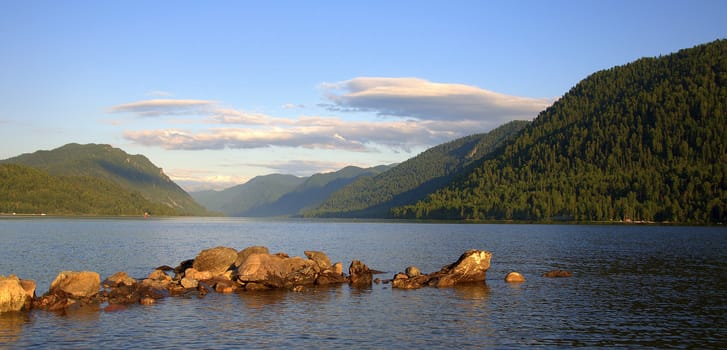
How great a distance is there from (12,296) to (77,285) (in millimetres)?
5877

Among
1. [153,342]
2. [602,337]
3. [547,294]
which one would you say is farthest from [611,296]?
[153,342]

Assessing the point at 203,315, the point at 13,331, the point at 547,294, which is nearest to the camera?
the point at 13,331

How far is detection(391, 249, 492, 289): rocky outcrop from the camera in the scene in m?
65.2

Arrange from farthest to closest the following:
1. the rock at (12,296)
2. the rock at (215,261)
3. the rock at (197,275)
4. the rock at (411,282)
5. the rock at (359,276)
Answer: the rock at (215,261)
the rock at (359,276)
the rock at (197,275)
the rock at (411,282)
the rock at (12,296)

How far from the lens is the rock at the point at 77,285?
2008 inches

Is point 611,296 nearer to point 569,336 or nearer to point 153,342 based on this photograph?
point 569,336

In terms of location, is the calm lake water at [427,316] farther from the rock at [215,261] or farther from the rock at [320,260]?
the rock at [215,261]

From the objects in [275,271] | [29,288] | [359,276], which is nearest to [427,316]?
[359,276]

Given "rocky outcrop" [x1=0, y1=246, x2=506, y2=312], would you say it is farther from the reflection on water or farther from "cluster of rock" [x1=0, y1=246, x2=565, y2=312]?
the reflection on water

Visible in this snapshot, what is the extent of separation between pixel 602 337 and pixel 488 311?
11540 millimetres

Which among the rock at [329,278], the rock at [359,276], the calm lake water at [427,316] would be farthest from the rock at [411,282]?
the rock at [329,278]

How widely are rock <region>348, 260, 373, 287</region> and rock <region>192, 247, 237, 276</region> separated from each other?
44.7 feet

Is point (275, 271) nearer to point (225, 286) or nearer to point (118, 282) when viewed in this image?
point (225, 286)

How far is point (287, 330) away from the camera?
40.7 metres
